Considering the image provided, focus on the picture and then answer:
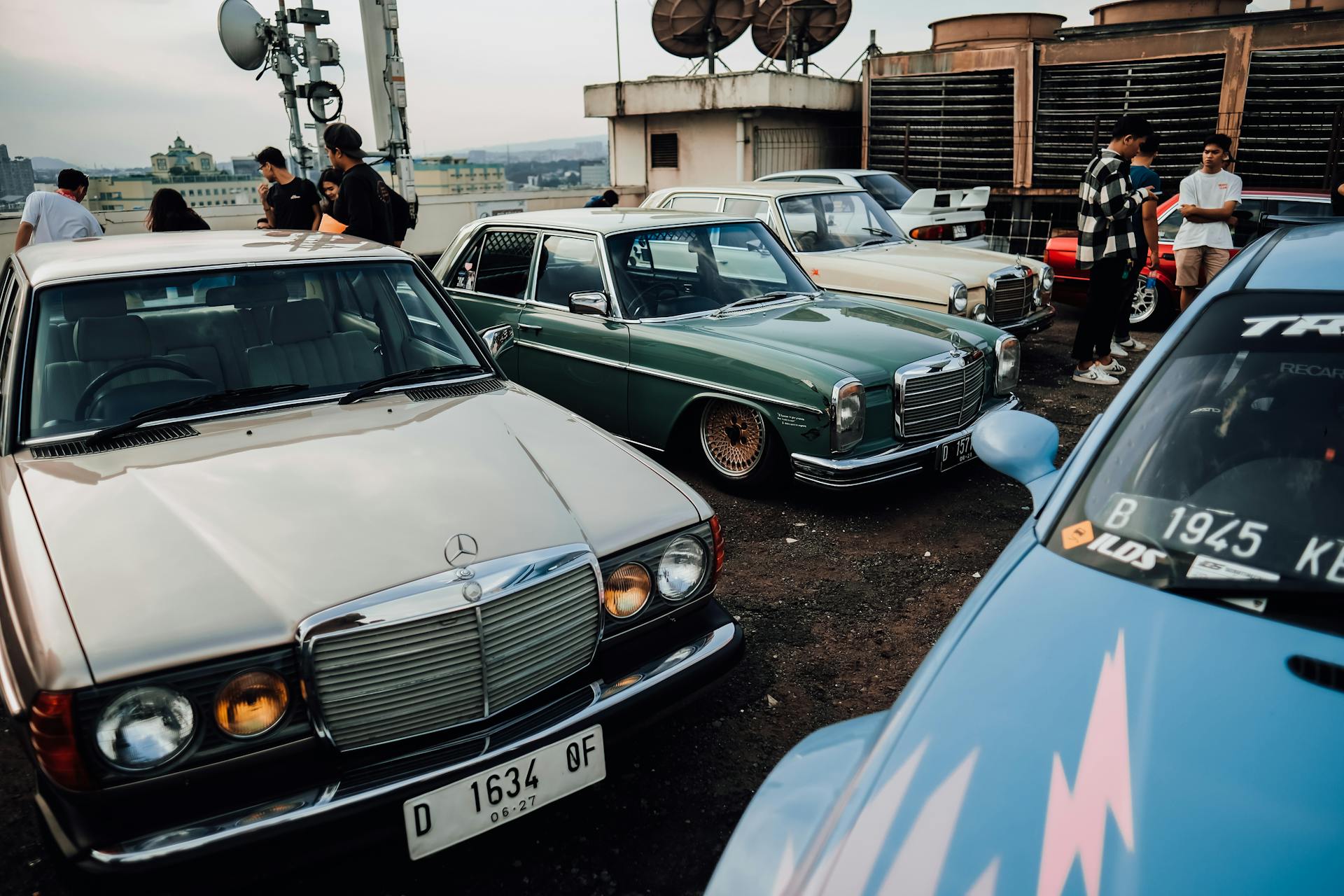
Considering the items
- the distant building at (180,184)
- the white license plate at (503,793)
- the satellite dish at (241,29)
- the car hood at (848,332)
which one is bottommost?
the white license plate at (503,793)

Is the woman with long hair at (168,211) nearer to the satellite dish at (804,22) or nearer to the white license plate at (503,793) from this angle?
the white license plate at (503,793)

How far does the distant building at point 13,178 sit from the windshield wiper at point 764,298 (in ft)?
32.7

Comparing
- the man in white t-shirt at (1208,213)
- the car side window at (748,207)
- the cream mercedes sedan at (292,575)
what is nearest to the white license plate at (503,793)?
the cream mercedes sedan at (292,575)

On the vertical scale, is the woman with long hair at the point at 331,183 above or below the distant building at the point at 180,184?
below

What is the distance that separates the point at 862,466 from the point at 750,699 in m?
1.62

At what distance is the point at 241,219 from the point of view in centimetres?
1403

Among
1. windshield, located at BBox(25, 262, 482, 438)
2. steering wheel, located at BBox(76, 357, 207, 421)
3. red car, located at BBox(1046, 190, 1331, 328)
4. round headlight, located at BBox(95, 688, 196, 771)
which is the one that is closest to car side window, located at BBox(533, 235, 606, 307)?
windshield, located at BBox(25, 262, 482, 438)

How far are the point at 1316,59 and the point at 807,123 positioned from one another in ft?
27.1

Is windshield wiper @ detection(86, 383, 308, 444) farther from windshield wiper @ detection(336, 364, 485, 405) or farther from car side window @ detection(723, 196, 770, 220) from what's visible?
car side window @ detection(723, 196, 770, 220)

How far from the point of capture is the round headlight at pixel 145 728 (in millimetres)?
1787

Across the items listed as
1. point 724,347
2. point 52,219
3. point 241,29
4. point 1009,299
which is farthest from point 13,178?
point 1009,299

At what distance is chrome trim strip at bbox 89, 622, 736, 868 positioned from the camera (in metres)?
1.76

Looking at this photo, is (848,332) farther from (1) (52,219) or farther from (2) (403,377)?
(1) (52,219)

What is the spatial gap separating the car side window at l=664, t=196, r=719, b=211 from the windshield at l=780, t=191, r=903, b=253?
2.20 feet
